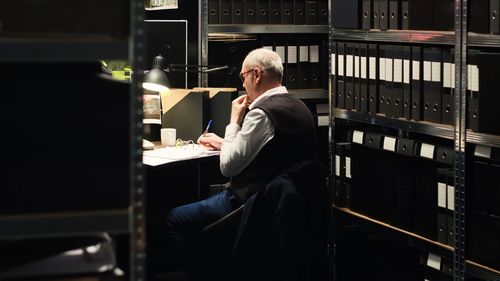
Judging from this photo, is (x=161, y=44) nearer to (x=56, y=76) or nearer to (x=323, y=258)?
(x=323, y=258)

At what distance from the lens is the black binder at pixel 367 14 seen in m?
4.64

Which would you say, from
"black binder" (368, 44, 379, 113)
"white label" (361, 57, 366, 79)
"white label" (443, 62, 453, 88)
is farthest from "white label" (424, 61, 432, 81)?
"white label" (361, 57, 366, 79)

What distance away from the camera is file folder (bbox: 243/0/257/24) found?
5344 mm

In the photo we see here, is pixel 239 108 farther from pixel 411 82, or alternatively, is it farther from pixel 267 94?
pixel 411 82

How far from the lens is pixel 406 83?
14.4 feet

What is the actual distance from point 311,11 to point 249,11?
0.37 m

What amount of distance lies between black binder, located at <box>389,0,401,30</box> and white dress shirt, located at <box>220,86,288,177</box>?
0.70m

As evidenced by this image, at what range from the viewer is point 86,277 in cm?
199

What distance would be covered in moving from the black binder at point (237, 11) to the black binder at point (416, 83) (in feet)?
4.31

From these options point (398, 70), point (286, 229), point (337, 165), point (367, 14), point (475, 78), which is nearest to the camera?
point (475, 78)

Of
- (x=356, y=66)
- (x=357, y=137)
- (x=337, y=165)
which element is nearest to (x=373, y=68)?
(x=356, y=66)

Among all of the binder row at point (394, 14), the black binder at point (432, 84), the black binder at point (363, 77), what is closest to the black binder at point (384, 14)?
the binder row at point (394, 14)

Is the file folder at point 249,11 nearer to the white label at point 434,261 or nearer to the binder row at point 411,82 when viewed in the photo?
the binder row at point 411,82

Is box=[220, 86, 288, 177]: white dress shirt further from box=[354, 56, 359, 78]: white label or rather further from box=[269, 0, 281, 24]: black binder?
box=[269, 0, 281, 24]: black binder
